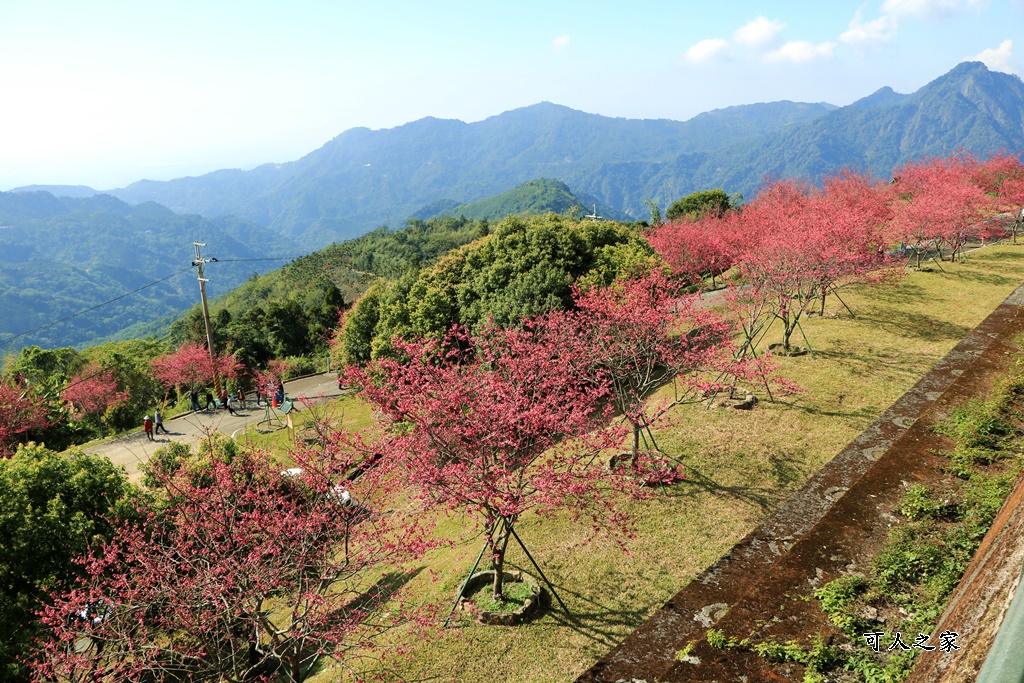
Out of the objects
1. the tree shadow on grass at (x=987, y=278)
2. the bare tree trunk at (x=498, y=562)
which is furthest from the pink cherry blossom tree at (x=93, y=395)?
the tree shadow on grass at (x=987, y=278)

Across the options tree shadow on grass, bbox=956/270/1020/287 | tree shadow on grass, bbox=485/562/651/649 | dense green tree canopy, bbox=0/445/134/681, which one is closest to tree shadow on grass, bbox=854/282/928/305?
tree shadow on grass, bbox=956/270/1020/287

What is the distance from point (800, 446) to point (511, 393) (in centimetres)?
722

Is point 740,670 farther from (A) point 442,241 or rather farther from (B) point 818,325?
(A) point 442,241

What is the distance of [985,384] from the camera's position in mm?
7332

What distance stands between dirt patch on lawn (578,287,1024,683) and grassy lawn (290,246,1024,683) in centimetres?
315

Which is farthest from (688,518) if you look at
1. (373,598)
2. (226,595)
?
(226,595)

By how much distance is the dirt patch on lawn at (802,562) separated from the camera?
12.4 ft

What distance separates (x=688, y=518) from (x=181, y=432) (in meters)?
26.8

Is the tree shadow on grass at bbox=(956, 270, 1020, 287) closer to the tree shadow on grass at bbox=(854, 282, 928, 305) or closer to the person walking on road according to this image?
the tree shadow on grass at bbox=(854, 282, 928, 305)

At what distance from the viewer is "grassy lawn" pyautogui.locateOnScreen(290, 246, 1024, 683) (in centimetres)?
845

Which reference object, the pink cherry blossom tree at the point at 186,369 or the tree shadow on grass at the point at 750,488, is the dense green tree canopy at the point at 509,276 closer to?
the tree shadow on grass at the point at 750,488

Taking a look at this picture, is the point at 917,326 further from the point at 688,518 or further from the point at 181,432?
the point at 181,432

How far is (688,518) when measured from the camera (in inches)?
431

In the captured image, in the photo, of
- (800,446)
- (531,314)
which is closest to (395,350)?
(531,314)
